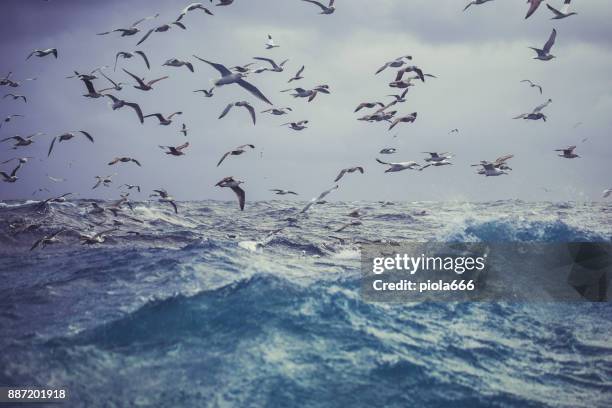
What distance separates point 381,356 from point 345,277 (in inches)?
205

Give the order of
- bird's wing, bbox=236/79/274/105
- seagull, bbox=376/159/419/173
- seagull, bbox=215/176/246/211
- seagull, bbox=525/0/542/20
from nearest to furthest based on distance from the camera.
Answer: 1. bird's wing, bbox=236/79/274/105
2. seagull, bbox=525/0/542/20
3. seagull, bbox=215/176/246/211
4. seagull, bbox=376/159/419/173

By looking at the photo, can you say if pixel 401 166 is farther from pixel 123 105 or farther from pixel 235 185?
pixel 123 105

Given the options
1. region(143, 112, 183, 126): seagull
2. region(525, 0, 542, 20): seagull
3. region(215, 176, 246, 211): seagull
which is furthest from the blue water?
region(525, 0, 542, 20): seagull

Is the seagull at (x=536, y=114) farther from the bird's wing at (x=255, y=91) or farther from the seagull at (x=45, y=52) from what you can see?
the seagull at (x=45, y=52)

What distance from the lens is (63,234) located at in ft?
77.9

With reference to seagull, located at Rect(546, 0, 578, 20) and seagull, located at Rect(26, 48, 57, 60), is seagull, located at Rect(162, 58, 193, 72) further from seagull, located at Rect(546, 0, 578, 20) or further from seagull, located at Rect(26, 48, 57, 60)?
seagull, located at Rect(546, 0, 578, 20)

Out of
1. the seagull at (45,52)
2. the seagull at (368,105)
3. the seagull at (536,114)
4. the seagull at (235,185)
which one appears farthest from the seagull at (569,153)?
the seagull at (45,52)

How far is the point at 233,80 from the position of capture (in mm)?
9172

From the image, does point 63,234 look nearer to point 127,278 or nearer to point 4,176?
point 4,176

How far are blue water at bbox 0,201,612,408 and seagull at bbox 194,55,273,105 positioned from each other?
214 inches

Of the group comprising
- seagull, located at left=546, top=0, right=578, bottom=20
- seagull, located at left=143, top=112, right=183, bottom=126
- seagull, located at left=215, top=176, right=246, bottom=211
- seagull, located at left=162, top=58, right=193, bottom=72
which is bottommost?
seagull, located at left=215, top=176, right=246, bottom=211

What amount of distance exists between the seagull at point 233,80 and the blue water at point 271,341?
5432 mm

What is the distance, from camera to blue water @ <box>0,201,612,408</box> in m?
8.14

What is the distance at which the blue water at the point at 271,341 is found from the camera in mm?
8141
